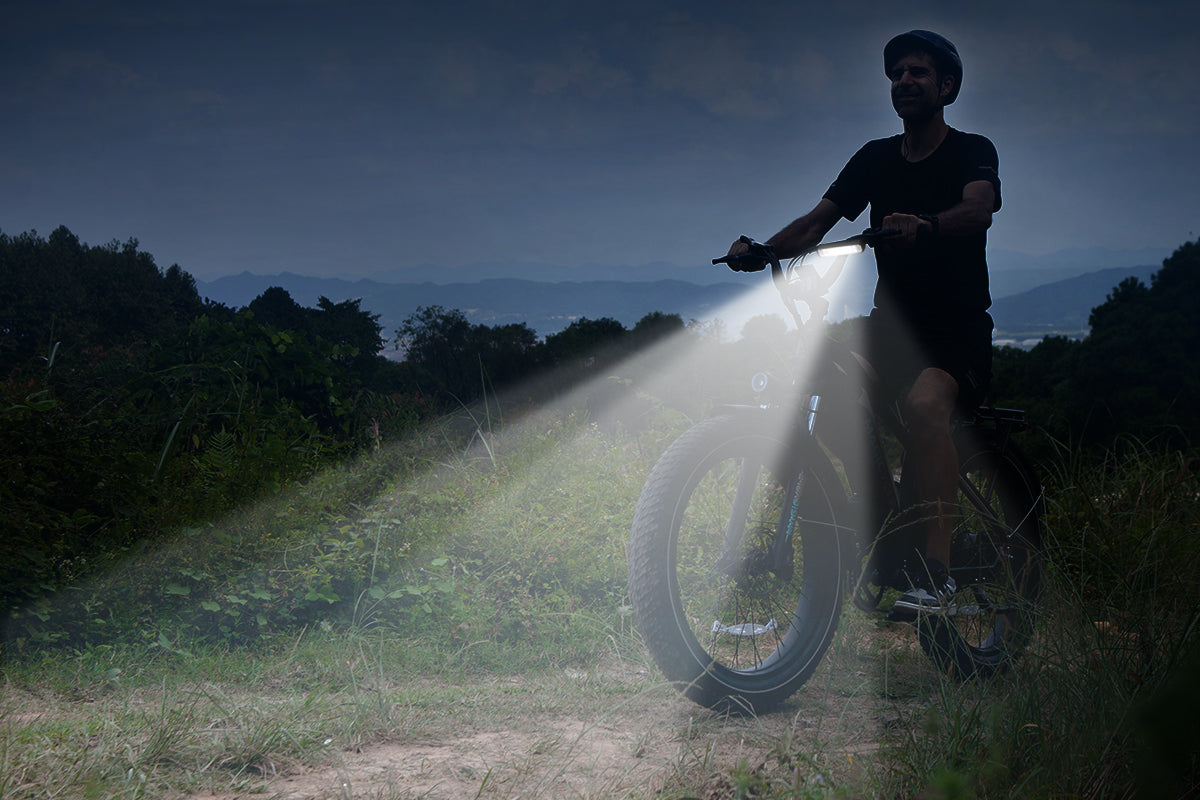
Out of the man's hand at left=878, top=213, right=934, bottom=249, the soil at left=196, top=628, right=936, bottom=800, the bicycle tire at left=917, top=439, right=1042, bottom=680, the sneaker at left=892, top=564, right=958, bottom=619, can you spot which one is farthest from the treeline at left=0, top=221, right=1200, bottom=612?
the soil at left=196, top=628, right=936, bottom=800

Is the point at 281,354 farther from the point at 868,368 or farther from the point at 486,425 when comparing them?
the point at 868,368

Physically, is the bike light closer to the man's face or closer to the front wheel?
the front wheel

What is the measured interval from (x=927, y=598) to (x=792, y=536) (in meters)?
0.56

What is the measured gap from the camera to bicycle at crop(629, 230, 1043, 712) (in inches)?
104

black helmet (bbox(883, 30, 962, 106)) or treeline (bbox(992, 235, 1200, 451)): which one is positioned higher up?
black helmet (bbox(883, 30, 962, 106))

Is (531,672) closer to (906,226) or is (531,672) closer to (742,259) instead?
(742,259)

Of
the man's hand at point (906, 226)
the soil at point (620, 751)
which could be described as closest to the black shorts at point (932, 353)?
the man's hand at point (906, 226)

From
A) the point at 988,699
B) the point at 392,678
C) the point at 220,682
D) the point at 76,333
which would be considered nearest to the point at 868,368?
the point at 988,699

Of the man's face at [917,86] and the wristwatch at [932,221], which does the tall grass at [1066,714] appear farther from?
the man's face at [917,86]

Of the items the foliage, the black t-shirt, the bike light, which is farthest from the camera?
the foliage

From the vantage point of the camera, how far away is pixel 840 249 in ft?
9.17

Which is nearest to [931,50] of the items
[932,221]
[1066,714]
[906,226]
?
[932,221]

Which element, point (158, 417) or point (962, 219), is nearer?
point (962, 219)

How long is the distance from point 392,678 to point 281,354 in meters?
4.83
